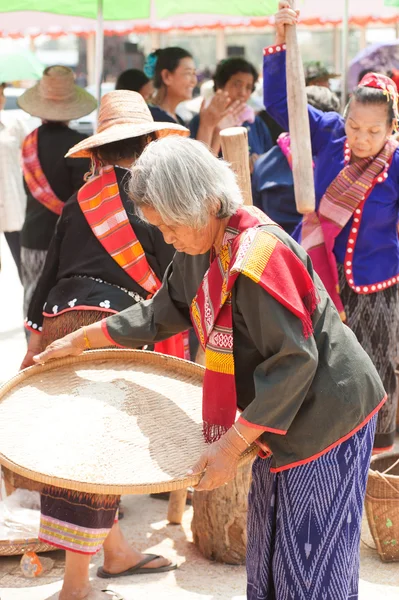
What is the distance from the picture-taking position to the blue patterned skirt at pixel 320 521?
223cm

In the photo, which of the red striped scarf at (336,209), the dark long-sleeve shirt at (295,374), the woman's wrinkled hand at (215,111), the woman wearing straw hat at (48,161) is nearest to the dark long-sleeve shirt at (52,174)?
the woman wearing straw hat at (48,161)

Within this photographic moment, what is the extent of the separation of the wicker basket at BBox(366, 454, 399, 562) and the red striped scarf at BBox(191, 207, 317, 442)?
131cm

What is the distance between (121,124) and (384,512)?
1786 millimetres

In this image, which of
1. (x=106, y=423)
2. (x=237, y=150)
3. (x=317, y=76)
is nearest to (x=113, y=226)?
(x=237, y=150)

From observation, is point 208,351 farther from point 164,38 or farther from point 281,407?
point 164,38

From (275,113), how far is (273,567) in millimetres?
2049

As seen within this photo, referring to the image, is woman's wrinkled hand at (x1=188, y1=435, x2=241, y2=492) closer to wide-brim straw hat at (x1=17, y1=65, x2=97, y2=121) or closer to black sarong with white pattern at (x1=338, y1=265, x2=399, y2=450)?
black sarong with white pattern at (x1=338, y1=265, x2=399, y2=450)

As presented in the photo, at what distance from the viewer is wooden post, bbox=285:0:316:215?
120 inches

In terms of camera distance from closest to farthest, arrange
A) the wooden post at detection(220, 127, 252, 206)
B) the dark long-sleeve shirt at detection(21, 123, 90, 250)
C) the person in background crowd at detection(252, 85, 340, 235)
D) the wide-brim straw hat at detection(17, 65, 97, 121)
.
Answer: the wooden post at detection(220, 127, 252, 206) < the person in background crowd at detection(252, 85, 340, 235) < the dark long-sleeve shirt at detection(21, 123, 90, 250) < the wide-brim straw hat at detection(17, 65, 97, 121)

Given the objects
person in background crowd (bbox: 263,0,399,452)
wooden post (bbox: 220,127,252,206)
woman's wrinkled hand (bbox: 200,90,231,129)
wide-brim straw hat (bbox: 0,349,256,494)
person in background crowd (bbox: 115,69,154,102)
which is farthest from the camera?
person in background crowd (bbox: 115,69,154,102)

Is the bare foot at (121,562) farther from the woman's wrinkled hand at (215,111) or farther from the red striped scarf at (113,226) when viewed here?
the woman's wrinkled hand at (215,111)

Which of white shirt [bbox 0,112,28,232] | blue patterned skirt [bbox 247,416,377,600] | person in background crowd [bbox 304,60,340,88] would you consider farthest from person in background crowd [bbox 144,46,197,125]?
blue patterned skirt [bbox 247,416,377,600]

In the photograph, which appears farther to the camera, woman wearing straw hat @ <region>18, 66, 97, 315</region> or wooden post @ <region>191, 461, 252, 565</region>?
woman wearing straw hat @ <region>18, 66, 97, 315</region>

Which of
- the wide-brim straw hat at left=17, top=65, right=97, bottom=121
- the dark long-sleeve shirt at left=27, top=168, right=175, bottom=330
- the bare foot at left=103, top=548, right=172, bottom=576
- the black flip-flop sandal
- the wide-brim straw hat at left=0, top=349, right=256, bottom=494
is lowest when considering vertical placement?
the black flip-flop sandal
